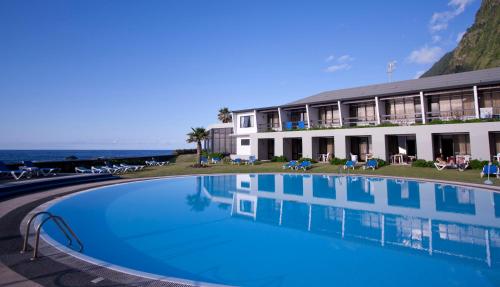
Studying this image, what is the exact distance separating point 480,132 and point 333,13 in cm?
1499

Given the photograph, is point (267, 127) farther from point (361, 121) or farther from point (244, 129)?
point (361, 121)

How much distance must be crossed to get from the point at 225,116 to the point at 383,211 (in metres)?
39.9

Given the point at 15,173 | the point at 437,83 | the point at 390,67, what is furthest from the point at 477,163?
the point at 15,173

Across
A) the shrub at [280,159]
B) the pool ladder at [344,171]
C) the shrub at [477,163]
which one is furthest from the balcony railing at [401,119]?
the shrub at [280,159]

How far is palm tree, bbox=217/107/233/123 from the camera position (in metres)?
48.8

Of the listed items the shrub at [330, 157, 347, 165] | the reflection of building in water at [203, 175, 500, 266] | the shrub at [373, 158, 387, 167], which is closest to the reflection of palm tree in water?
the reflection of building in water at [203, 175, 500, 266]

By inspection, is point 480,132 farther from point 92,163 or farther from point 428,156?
point 92,163

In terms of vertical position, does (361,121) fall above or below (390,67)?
below

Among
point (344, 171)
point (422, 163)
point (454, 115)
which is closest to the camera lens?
point (422, 163)

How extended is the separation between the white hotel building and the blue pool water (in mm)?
7821

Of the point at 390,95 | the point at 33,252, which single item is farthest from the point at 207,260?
the point at 390,95

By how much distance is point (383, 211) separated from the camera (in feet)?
36.3

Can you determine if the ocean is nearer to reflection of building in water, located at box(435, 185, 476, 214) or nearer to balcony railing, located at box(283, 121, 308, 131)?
balcony railing, located at box(283, 121, 308, 131)

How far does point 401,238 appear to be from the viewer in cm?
786
